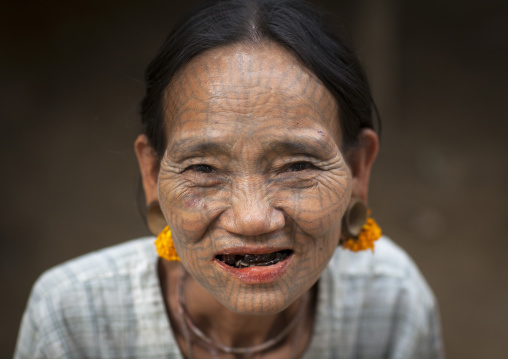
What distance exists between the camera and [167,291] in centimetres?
257

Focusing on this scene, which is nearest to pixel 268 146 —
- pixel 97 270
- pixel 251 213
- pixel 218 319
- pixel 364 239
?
pixel 251 213

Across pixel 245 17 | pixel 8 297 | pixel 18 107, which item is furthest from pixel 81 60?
pixel 245 17

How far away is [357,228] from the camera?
2301 millimetres

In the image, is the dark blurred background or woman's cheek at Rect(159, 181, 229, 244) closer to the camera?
woman's cheek at Rect(159, 181, 229, 244)

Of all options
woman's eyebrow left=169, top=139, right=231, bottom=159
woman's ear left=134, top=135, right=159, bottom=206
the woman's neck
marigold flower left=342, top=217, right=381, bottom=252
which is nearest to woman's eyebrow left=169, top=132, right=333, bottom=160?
woman's eyebrow left=169, top=139, right=231, bottom=159

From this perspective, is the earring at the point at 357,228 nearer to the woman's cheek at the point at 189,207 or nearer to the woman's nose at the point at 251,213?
the woman's nose at the point at 251,213

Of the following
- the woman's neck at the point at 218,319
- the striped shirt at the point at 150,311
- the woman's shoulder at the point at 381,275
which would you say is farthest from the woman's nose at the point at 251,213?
the woman's shoulder at the point at 381,275

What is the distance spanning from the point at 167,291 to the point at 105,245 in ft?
9.54

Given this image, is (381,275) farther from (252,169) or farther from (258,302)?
(252,169)

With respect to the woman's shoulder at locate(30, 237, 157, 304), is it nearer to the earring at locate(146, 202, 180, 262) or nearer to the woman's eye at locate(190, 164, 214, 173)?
the earring at locate(146, 202, 180, 262)

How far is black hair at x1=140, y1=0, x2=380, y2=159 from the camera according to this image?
1.97 metres

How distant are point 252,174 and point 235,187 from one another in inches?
2.5

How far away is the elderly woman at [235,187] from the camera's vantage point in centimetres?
191

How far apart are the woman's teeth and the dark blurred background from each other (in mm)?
3267
